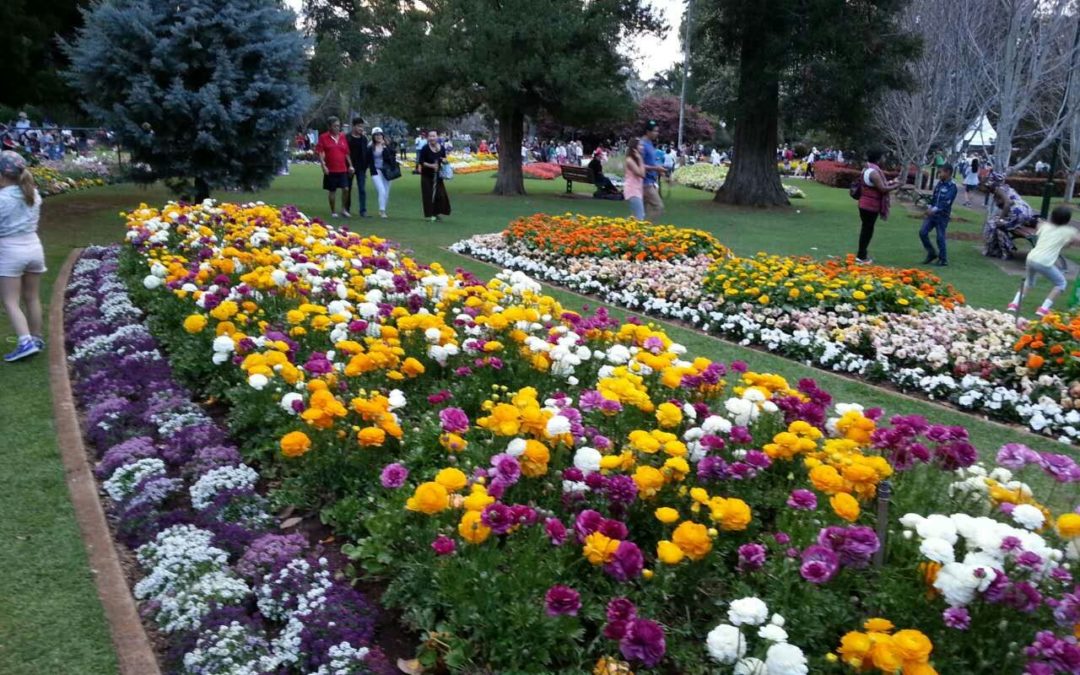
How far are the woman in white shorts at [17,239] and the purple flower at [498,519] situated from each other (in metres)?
5.08

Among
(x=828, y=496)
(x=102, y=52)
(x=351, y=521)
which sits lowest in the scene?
(x=351, y=521)

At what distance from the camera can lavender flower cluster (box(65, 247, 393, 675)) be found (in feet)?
9.23

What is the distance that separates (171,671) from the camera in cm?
284

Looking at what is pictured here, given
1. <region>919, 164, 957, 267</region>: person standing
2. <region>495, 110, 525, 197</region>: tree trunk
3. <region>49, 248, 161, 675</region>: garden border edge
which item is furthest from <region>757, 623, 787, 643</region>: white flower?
<region>495, 110, 525, 197</region>: tree trunk

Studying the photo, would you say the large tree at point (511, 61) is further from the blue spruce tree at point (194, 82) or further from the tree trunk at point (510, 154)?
the blue spruce tree at point (194, 82)

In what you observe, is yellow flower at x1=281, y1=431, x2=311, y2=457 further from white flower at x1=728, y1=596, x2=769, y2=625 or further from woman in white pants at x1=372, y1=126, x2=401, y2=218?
woman in white pants at x1=372, y1=126, x2=401, y2=218

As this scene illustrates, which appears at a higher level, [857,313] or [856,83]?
[856,83]

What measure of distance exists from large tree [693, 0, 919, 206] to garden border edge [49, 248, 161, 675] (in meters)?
17.2

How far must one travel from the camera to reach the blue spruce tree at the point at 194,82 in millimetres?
12477

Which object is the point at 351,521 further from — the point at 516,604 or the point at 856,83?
the point at 856,83

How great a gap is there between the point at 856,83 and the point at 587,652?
61.2ft

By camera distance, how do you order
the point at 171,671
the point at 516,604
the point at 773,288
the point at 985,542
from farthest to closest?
the point at 773,288 → the point at 171,671 → the point at 516,604 → the point at 985,542

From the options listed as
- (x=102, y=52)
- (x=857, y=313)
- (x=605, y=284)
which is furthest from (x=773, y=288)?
(x=102, y=52)

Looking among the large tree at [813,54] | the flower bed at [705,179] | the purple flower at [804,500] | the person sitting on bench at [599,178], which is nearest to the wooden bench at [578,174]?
the person sitting on bench at [599,178]
